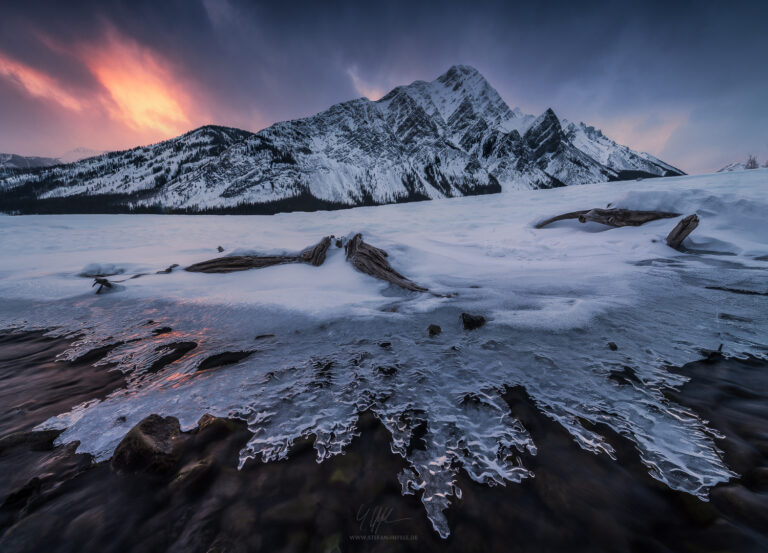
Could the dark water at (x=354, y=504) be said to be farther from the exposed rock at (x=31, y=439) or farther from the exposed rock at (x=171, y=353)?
the exposed rock at (x=171, y=353)

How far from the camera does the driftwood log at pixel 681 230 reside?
7.98m

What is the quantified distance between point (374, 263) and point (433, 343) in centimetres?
368

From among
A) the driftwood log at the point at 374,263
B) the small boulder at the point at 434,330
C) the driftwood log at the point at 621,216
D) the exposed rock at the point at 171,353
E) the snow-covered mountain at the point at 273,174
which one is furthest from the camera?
the snow-covered mountain at the point at 273,174

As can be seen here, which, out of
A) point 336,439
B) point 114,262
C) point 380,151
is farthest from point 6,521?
point 380,151

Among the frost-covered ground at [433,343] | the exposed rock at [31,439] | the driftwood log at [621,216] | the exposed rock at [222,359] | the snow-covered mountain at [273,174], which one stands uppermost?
the snow-covered mountain at [273,174]

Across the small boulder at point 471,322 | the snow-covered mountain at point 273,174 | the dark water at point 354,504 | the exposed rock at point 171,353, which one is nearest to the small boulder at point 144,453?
the dark water at point 354,504

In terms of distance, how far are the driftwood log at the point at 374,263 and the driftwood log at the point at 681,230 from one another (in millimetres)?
8109

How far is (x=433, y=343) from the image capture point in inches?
141

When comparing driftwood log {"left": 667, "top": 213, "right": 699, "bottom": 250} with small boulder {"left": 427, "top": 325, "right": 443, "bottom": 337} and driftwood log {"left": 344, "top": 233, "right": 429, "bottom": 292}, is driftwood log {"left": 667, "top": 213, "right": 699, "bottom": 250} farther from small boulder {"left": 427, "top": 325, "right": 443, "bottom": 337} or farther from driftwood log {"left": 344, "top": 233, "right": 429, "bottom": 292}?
small boulder {"left": 427, "top": 325, "right": 443, "bottom": 337}

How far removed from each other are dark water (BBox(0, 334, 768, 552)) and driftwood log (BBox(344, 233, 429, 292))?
427 centimetres

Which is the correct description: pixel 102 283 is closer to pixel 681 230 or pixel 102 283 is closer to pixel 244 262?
pixel 244 262

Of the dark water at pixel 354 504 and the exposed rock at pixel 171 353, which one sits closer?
the dark water at pixel 354 504

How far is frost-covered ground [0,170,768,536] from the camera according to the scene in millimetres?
2074

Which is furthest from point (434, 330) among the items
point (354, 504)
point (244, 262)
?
point (244, 262)
